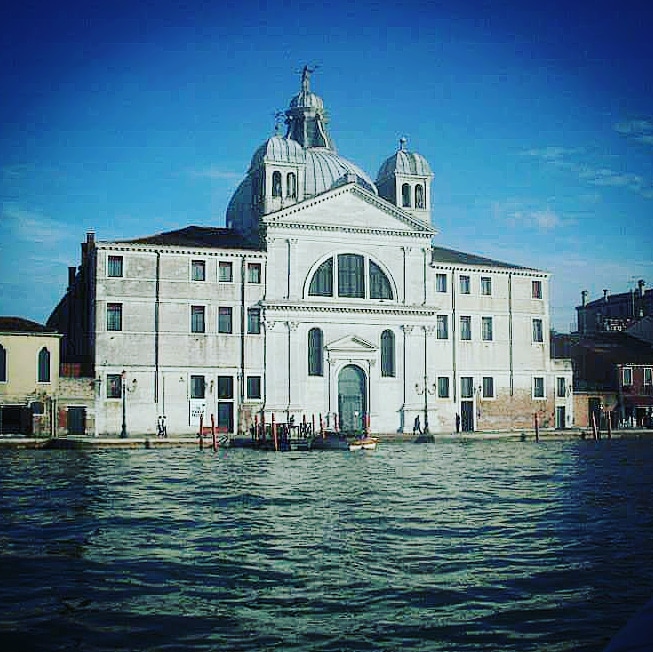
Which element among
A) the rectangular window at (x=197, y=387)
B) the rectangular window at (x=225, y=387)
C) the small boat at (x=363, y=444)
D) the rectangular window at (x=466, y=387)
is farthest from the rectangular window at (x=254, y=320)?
the rectangular window at (x=466, y=387)

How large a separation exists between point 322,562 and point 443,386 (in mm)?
37877

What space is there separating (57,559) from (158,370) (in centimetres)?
3169

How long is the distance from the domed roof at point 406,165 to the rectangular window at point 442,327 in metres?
7.86

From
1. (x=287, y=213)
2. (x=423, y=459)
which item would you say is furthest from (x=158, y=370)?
(x=423, y=459)

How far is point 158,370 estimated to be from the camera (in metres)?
45.2

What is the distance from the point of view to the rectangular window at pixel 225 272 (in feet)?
153

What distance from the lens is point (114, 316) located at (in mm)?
44688

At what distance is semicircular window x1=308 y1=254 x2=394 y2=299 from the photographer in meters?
48.7

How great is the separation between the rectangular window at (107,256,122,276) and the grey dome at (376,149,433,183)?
15.8m

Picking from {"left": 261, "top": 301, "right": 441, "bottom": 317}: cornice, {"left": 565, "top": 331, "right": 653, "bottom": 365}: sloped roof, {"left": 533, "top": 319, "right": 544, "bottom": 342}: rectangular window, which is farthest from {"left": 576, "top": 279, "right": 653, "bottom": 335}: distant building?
{"left": 261, "top": 301, "right": 441, "bottom": 317}: cornice

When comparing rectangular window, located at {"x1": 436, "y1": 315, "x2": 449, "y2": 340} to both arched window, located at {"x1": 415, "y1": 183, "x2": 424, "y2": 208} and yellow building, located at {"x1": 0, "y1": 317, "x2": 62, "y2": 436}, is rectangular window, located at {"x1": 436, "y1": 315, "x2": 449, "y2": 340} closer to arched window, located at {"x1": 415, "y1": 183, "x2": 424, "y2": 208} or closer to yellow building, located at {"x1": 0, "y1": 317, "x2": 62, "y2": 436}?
arched window, located at {"x1": 415, "y1": 183, "x2": 424, "y2": 208}

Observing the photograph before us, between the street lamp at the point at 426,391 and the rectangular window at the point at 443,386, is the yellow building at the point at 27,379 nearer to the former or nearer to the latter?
the street lamp at the point at 426,391

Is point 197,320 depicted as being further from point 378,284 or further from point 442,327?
point 442,327

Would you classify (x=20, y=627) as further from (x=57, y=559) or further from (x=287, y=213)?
(x=287, y=213)
